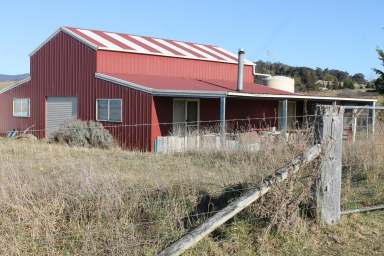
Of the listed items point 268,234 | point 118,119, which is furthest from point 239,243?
point 118,119

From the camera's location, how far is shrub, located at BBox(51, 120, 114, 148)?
19.7 m

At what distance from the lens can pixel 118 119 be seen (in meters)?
22.3

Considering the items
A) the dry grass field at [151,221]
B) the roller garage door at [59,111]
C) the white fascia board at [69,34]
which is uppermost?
the white fascia board at [69,34]

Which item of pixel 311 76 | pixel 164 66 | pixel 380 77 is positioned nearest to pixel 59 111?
pixel 164 66

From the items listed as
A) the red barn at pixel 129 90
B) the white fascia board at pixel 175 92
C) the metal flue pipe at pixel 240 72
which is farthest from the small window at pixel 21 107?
the metal flue pipe at pixel 240 72

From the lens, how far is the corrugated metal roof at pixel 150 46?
2495cm

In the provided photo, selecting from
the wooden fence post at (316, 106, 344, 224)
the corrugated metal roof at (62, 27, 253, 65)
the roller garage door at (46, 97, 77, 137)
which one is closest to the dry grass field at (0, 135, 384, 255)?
the wooden fence post at (316, 106, 344, 224)

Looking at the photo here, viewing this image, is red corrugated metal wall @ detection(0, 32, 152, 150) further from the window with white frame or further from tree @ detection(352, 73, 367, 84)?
tree @ detection(352, 73, 367, 84)

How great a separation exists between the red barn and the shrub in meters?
0.85

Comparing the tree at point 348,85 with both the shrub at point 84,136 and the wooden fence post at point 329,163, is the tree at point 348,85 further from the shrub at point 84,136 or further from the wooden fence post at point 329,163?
the wooden fence post at point 329,163

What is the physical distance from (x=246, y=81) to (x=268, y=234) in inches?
996

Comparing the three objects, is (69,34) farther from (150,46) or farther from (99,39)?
(150,46)

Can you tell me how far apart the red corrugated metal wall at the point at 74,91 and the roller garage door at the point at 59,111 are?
33 cm

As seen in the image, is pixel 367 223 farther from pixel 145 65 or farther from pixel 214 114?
pixel 145 65
